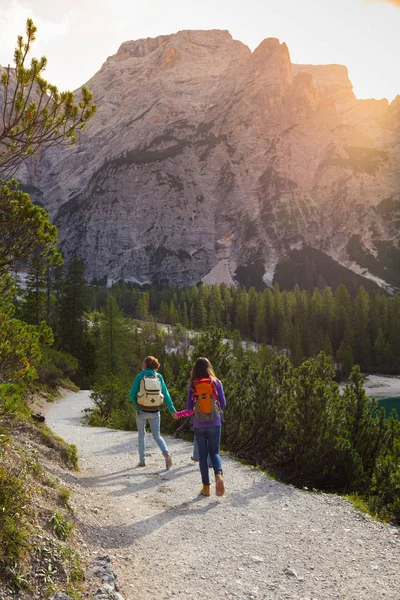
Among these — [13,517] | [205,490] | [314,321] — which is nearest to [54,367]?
[205,490]

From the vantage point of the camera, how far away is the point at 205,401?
25.1 feet

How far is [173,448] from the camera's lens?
41.1 feet

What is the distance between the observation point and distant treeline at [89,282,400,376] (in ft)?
292

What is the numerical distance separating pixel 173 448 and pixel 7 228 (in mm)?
8152

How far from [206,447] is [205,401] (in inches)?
36.8

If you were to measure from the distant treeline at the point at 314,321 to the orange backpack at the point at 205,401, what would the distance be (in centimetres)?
7469

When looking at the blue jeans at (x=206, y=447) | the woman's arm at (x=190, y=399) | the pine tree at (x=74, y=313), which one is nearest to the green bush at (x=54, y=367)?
the pine tree at (x=74, y=313)

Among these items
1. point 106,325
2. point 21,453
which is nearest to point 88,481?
point 21,453

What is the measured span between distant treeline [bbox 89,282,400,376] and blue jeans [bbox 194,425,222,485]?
74.6 m

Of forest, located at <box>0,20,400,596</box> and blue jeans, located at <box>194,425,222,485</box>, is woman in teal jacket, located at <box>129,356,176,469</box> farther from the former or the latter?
forest, located at <box>0,20,400,596</box>

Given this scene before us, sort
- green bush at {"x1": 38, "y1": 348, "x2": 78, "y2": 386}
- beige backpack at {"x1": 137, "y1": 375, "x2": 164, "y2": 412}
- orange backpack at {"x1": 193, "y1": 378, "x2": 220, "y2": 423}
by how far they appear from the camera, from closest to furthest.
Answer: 1. orange backpack at {"x1": 193, "y1": 378, "x2": 220, "y2": 423}
2. beige backpack at {"x1": 137, "y1": 375, "x2": 164, "y2": 412}
3. green bush at {"x1": 38, "y1": 348, "x2": 78, "y2": 386}

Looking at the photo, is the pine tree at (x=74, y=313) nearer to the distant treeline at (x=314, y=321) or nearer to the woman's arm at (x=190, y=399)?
the distant treeline at (x=314, y=321)

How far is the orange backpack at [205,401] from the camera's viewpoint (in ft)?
25.1

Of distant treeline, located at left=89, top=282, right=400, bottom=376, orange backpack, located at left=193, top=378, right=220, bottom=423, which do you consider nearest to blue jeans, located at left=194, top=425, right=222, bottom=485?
orange backpack, located at left=193, top=378, right=220, bottom=423
